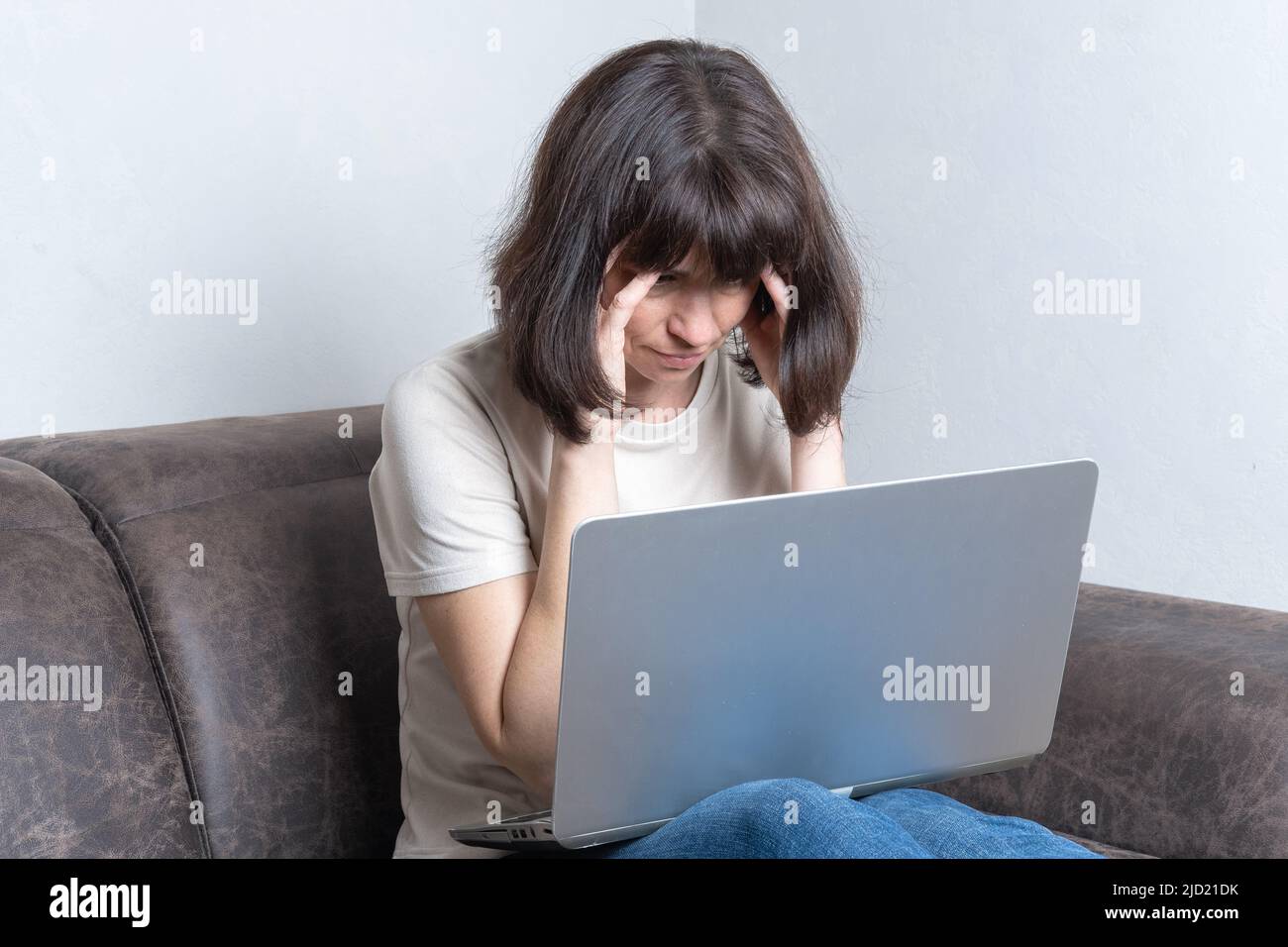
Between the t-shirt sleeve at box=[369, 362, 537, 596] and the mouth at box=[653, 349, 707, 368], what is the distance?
173 millimetres

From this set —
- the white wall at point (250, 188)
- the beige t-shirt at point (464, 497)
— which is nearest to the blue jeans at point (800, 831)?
the beige t-shirt at point (464, 497)

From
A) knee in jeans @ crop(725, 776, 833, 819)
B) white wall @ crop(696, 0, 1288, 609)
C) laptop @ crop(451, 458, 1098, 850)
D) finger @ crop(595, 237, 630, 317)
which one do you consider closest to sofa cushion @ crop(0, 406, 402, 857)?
laptop @ crop(451, 458, 1098, 850)

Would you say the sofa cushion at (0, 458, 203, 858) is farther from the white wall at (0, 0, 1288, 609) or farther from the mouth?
the mouth

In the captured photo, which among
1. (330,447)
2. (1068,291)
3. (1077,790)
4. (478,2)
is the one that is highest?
(478,2)

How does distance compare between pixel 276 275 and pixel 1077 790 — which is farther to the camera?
pixel 276 275

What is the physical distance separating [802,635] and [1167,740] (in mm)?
588

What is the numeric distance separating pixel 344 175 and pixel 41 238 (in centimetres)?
44

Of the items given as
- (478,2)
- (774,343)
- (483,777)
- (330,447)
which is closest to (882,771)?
(483,777)

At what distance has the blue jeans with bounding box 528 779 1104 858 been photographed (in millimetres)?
823

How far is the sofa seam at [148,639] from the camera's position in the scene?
1.15 meters

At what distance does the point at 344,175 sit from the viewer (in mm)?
1698

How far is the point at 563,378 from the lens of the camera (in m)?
1.11

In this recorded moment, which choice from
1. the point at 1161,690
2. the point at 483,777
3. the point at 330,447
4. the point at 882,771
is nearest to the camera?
the point at 882,771
